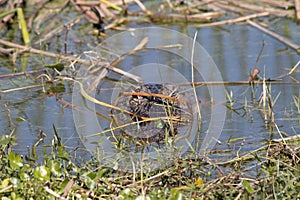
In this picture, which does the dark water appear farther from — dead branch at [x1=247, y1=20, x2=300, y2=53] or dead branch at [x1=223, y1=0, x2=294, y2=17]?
dead branch at [x1=223, y1=0, x2=294, y2=17]

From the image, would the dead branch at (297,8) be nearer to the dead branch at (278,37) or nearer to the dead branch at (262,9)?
the dead branch at (262,9)

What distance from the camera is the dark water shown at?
3006mm

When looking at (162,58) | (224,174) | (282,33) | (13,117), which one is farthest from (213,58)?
(224,174)

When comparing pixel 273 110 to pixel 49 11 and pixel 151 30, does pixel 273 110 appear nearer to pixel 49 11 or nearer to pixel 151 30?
pixel 151 30

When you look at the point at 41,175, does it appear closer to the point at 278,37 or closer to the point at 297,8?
the point at 278,37

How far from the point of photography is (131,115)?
3.12 metres

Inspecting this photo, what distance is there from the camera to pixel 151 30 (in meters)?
4.67

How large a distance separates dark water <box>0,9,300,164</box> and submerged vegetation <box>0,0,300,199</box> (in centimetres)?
2

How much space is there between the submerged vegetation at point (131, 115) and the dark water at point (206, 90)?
2cm

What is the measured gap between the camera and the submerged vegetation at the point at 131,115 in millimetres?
2279

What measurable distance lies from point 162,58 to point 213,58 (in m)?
0.30

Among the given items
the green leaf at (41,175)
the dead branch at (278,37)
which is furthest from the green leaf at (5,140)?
the dead branch at (278,37)

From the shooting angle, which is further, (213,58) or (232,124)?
(213,58)

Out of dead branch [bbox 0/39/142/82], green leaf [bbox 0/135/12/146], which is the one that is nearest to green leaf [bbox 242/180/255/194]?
green leaf [bbox 0/135/12/146]
